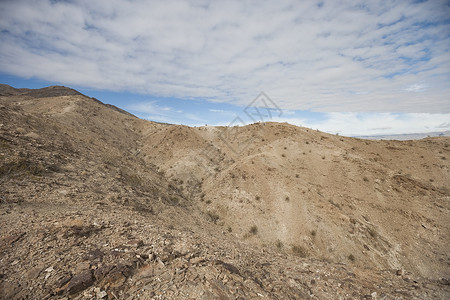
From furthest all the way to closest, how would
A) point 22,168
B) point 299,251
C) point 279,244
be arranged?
1. point 279,244
2. point 299,251
3. point 22,168

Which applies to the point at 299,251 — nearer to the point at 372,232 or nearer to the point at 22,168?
the point at 372,232

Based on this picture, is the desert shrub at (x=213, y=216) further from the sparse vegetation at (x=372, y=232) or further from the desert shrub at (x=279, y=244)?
the sparse vegetation at (x=372, y=232)

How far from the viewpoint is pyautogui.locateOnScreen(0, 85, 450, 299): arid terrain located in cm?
502

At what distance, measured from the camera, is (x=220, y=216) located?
14.9m

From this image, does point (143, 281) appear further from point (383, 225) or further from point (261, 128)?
point (261, 128)

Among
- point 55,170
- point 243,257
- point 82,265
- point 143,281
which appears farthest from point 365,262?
point 55,170

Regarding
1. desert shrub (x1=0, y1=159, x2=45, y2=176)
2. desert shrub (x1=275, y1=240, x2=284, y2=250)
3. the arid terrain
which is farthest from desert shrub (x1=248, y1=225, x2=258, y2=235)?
desert shrub (x1=0, y1=159, x2=45, y2=176)

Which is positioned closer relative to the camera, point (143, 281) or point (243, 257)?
point (143, 281)

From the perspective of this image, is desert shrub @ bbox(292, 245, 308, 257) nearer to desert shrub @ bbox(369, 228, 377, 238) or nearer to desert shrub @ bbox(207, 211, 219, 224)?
desert shrub @ bbox(369, 228, 377, 238)

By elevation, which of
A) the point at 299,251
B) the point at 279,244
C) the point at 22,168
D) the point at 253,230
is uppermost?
the point at 22,168

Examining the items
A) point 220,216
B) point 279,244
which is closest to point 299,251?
point 279,244

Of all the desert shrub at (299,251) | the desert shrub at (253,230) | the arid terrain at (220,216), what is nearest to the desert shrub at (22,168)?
the arid terrain at (220,216)

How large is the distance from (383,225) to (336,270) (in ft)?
30.0

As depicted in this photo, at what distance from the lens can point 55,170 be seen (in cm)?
1000
